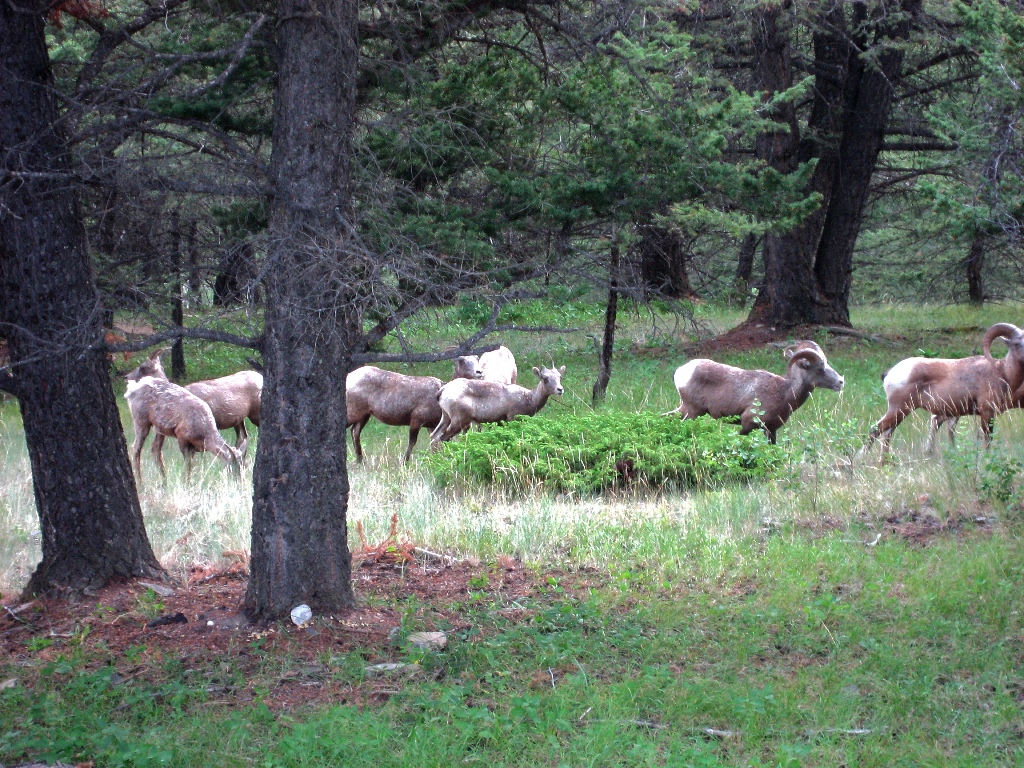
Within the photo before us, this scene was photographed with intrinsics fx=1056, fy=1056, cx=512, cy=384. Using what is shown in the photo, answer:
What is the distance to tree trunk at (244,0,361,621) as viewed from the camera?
6426 millimetres

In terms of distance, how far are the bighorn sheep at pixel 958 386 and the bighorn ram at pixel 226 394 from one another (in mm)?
8271

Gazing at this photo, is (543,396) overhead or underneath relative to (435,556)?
overhead

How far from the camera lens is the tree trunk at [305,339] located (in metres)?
6.43

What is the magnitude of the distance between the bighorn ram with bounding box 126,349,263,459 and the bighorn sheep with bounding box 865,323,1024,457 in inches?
326

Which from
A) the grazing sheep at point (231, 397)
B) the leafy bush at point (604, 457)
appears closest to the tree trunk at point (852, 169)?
the leafy bush at point (604, 457)

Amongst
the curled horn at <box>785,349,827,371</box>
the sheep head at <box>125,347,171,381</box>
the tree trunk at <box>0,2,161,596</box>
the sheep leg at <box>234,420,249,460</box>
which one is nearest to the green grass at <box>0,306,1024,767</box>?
the tree trunk at <box>0,2,161,596</box>

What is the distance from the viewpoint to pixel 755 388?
13.5m

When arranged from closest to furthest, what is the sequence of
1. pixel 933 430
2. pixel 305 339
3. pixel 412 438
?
pixel 305 339 < pixel 933 430 < pixel 412 438

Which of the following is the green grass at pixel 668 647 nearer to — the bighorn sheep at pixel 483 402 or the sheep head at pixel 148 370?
the bighorn sheep at pixel 483 402

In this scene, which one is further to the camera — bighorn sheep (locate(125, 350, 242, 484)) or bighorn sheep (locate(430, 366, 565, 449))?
bighorn sheep (locate(430, 366, 565, 449))

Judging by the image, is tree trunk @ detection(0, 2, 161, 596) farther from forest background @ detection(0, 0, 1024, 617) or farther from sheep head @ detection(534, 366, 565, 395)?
sheep head @ detection(534, 366, 565, 395)

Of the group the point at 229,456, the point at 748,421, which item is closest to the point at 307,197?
the point at 229,456

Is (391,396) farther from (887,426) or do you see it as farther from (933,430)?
(933,430)

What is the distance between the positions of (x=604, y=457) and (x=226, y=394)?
19.5 feet
